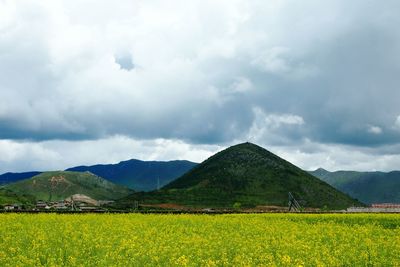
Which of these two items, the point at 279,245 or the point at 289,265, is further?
the point at 279,245

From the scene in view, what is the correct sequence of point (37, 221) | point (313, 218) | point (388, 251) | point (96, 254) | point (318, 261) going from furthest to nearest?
point (313, 218), point (37, 221), point (388, 251), point (96, 254), point (318, 261)

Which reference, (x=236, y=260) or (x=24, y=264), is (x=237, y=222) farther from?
(x=24, y=264)

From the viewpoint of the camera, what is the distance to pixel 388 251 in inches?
1174

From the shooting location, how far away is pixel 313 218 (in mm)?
63156

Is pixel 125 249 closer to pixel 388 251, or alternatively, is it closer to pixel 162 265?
pixel 162 265

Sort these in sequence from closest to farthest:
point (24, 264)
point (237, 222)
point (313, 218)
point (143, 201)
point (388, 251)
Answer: point (24, 264) → point (388, 251) → point (237, 222) → point (313, 218) → point (143, 201)

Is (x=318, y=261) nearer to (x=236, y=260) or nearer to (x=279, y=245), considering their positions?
(x=236, y=260)

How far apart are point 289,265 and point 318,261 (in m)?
2.25

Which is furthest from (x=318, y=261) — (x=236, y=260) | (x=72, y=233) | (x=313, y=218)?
(x=313, y=218)

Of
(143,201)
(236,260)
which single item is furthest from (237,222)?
(143,201)

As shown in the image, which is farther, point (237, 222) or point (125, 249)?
point (237, 222)

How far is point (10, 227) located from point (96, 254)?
58.6ft

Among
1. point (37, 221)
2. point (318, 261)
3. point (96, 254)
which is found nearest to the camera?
point (318, 261)

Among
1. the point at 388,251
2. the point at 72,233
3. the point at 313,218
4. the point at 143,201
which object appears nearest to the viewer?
the point at 388,251
